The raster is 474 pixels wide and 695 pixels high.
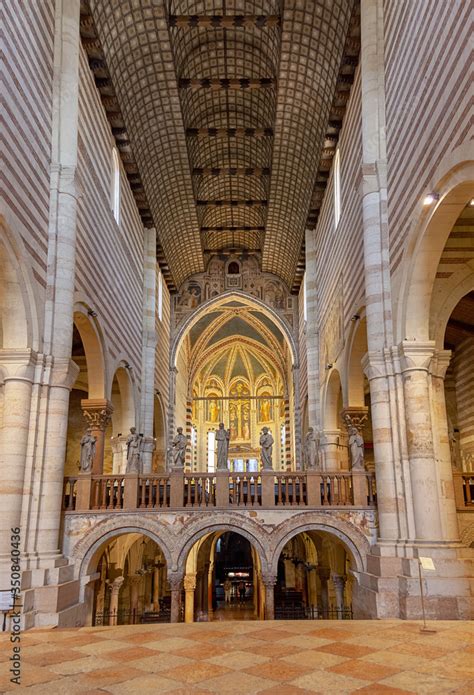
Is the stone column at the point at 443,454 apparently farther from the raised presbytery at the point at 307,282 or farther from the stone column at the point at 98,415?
the stone column at the point at 98,415

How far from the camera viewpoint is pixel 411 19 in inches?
519

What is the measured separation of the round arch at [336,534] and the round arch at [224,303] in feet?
68.4

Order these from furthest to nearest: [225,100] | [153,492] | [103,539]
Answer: [225,100] < [153,492] < [103,539]

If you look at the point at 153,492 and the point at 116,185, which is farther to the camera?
the point at 116,185

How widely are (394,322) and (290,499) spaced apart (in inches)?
239

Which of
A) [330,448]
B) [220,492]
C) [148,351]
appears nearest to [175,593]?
[220,492]

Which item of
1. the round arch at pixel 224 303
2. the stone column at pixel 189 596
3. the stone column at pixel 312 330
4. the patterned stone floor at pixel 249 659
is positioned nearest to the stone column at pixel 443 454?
the patterned stone floor at pixel 249 659

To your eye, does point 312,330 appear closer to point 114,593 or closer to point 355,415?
point 355,415

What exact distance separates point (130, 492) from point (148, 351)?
11.6 m

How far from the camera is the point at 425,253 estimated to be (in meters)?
13.0

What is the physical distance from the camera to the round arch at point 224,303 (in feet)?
121

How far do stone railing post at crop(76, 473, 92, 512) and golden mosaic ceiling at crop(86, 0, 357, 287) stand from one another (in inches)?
479

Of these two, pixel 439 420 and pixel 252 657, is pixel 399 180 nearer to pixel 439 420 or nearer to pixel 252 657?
pixel 439 420

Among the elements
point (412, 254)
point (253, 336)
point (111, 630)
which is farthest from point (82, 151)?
point (253, 336)
